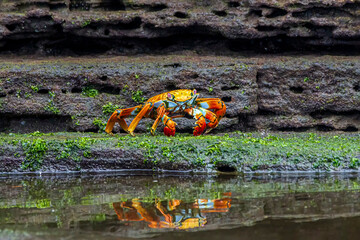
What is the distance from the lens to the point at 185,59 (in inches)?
391

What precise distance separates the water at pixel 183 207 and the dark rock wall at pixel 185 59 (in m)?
3.12

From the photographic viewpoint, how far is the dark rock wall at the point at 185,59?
9.21 metres

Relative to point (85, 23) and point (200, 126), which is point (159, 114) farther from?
point (85, 23)

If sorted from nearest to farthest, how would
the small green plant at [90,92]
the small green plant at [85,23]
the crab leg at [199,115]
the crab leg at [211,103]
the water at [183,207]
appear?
the water at [183,207], the crab leg at [199,115], the crab leg at [211,103], the small green plant at [90,92], the small green plant at [85,23]

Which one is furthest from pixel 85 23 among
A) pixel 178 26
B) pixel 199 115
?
pixel 199 115

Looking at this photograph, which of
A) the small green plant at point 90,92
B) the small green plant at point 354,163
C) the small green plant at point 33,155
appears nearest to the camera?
the small green plant at point 354,163

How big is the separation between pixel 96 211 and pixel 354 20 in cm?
795

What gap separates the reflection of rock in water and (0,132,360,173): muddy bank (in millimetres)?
1962

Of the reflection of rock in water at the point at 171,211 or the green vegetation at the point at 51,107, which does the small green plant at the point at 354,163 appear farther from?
the green vegetation at the point at 51,107

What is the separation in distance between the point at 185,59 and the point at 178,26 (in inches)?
31.5

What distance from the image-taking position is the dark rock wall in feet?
30.2

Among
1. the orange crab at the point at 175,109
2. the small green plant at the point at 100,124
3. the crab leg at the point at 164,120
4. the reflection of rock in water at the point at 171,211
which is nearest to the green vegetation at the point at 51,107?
the small green plant at the point at 100,124

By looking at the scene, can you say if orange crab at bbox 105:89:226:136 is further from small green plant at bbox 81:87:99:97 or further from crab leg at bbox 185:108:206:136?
small green plant at bbox 81:87:99:97

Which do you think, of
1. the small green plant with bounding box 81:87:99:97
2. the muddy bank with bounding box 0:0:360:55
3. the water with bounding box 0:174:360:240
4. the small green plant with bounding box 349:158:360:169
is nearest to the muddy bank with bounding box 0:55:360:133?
the small green plant with bounding box 81:87:99:97
